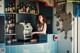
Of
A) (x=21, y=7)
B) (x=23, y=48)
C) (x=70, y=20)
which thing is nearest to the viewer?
(x=23, y=48)

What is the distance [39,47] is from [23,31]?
2.01 feet

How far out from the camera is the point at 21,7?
17.9ft

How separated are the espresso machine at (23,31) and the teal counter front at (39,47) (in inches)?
13.7

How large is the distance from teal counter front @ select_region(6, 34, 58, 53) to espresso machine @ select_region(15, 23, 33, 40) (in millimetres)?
349

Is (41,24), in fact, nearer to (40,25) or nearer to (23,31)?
(40,25)

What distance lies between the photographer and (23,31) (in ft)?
17.2

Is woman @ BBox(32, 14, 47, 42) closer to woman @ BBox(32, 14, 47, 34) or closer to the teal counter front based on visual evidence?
woman @ BBox(32, 14, 47, 34)

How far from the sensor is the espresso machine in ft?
17.3

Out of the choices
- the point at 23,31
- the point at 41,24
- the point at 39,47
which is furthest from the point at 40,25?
the point at 39,47

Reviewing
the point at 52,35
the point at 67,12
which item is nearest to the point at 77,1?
the point at 67,12

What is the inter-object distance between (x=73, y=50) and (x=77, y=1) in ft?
3.86

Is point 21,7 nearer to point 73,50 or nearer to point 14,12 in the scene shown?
point 14,12

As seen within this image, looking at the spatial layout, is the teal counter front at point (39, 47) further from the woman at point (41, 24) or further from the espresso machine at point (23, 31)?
the espresso machine at point (23, 31)

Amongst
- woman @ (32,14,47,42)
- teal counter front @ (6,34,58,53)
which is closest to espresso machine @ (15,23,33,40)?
woman @ (32,14,47,42)
